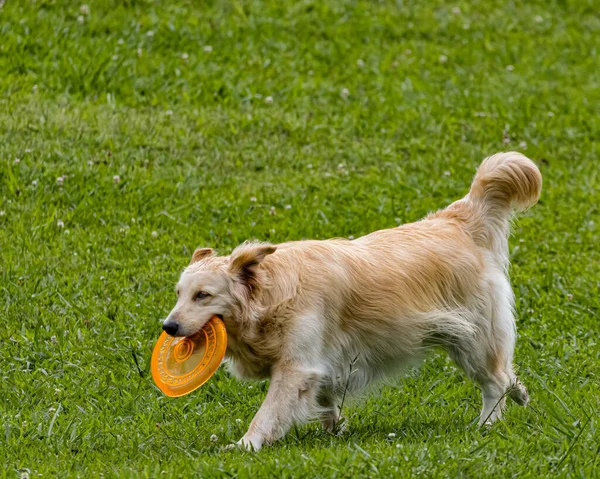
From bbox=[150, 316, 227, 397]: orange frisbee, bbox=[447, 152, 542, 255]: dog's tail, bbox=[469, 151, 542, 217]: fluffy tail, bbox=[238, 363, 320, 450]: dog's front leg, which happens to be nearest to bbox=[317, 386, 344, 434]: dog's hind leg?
bbox=[238, 363, 320, 450]: dog's front leg

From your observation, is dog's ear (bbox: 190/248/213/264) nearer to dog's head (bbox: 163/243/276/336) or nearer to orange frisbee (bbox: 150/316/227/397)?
dog's head (bbox: 163/243/276/336)

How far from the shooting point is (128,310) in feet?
27.2

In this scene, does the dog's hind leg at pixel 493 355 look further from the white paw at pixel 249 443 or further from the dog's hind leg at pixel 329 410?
the white paw at pixel 249 443

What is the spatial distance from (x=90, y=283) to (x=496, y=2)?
8847 millimetres

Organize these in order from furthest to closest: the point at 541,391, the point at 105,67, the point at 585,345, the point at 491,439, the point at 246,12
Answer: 1. the point at 246,12
2. the point at 105,67
3. the point at 585,345
4. the point at 541,391
5. the point at 491,439

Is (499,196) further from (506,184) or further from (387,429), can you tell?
(387,429)

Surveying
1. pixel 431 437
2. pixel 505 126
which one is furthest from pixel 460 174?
pixel 431 437

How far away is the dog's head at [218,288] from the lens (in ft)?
20.2

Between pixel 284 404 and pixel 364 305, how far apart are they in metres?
0.85

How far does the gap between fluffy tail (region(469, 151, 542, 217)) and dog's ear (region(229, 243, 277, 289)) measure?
1700 millimetres

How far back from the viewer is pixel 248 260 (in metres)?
6.23

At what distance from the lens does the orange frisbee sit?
6.12 m

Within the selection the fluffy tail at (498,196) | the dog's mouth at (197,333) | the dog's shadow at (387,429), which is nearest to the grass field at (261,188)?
the dog's shadow at (387,429)

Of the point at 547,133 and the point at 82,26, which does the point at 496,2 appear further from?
the point at 82,26
